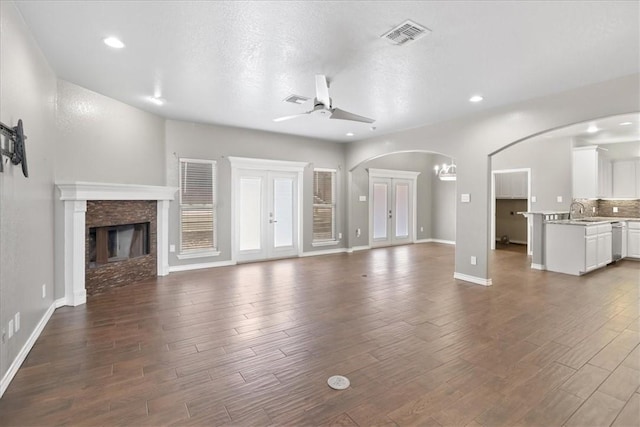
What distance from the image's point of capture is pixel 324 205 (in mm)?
8195

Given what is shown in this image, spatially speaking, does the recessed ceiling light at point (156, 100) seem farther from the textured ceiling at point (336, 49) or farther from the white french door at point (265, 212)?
the white french door at point (265, 212)

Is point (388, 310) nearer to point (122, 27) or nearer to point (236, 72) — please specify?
point (236, 72)

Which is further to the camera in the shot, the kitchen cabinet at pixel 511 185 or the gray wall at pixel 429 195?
the gray wall at pixel 429 195

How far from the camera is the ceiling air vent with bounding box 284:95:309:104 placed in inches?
181

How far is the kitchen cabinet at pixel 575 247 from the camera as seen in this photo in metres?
5.76

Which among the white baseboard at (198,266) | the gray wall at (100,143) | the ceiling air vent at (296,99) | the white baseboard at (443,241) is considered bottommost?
the white baseboard at (198,266)

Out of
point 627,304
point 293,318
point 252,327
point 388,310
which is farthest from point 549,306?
point 252,327

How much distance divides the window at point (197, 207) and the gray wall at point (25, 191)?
2.34 meters

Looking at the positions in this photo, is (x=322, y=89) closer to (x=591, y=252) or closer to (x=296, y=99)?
(x=296, y=99)

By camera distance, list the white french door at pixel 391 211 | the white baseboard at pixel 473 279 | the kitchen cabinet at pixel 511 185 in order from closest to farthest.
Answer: the white baseboard at pixel 473 279
the kitchen cabinet at pixel 511 185
the white french door at pixel 391 211

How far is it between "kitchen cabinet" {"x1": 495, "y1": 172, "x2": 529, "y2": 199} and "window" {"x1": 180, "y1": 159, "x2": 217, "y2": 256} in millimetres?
7853

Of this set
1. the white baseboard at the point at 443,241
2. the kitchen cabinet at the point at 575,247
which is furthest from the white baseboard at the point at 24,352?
the white baseboard at the point at 443,241

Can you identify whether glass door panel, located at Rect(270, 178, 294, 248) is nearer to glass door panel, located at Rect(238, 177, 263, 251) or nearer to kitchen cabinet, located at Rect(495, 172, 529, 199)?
glass door panel, located at Rect(238, 177, 263, 251)

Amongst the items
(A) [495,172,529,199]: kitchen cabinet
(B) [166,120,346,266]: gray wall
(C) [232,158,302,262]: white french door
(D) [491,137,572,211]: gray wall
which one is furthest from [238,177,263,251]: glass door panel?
(A) [495,172,529,199]: kitchen cabinet
